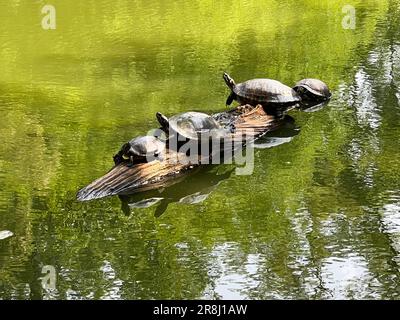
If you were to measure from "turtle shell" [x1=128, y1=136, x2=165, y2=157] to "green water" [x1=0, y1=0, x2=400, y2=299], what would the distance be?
30 cm

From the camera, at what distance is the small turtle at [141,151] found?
18.2 ft

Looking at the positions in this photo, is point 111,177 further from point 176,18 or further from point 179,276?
point 176,18

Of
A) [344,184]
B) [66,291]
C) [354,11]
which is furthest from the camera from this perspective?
[354,11]

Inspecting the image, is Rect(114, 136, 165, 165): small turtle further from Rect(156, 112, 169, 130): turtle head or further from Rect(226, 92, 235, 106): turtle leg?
Rect(226, 92, 235, 106): turtle leg

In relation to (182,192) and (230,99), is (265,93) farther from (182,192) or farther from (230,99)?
(182,192)

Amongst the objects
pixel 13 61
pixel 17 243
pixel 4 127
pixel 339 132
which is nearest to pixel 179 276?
pixel 17 243

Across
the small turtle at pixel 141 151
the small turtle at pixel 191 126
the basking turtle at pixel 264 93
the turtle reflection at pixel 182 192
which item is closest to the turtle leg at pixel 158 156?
the small turtle at pixel 141 151

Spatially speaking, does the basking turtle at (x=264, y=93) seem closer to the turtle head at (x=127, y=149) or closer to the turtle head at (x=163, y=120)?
the turtle head at (x=163, y=120)

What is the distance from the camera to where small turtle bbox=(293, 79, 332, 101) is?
719 centimetres

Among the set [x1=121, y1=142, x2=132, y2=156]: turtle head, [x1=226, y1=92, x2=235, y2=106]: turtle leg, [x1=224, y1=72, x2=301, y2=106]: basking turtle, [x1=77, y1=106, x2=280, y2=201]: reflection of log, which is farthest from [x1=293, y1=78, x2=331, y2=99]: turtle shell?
[x1=121, y1=142, x2=132, y2=156]: turtle head

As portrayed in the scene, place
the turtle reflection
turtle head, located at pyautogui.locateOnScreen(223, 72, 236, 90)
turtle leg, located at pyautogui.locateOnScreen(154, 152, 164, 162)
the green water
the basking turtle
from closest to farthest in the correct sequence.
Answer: the green water, the turtle reflection, turtle leg, located at pyautogui.locateOnScreen(154, 152, 164, 162), the basking turtle, turtle head, located at pyautogui.locateOnScreen(223, 72, 236, 90)

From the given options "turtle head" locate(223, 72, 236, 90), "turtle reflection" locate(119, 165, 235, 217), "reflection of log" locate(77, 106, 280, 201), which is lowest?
"turtle reflection" locate(119, 165, 235, 217)

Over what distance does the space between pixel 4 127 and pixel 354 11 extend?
219 inches

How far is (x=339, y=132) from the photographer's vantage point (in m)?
6.50
